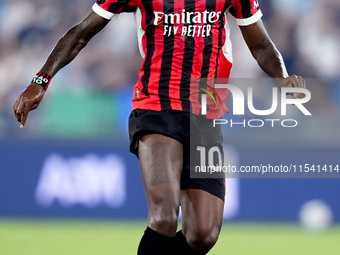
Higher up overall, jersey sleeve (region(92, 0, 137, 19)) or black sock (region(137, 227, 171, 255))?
jersey sleeve (region(92, 0, 137, 19))

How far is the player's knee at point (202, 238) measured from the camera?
152 inches

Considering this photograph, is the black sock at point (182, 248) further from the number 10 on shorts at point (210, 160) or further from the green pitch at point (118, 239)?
Answer: the green pitch at point (118, 239)

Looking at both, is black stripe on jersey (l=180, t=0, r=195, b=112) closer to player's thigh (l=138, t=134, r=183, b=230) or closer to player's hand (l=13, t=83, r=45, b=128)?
player's thigh (l=138, t=134, r=183, b=230)

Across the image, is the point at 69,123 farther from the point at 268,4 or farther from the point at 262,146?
the point at 268,4

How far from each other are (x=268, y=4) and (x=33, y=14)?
2.65 m

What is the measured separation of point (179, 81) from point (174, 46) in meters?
0.20

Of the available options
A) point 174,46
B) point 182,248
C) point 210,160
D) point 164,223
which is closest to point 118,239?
point 182,248

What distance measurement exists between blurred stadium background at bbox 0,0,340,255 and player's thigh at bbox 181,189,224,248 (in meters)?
2.34

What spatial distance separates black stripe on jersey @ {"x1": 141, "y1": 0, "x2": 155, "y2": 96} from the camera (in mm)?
3932

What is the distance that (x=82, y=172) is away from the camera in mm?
7070

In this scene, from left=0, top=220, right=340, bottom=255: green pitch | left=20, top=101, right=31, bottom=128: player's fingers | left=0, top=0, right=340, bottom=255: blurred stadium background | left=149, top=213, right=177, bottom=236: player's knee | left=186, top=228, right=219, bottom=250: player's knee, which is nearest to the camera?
left=149, top=213, right=177, bottom=236: player's knee

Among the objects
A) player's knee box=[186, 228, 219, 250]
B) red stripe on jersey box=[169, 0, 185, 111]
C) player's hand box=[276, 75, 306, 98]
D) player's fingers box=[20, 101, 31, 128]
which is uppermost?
red stripe on jersey box=[169, 0, 185, 111]

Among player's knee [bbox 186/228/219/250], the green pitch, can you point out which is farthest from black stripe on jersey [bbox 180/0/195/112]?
the green pitch

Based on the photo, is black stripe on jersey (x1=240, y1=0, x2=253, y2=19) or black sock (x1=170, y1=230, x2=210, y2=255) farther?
black stripe on jersey (x1=240, y1=0, x2=253, y2=19)
